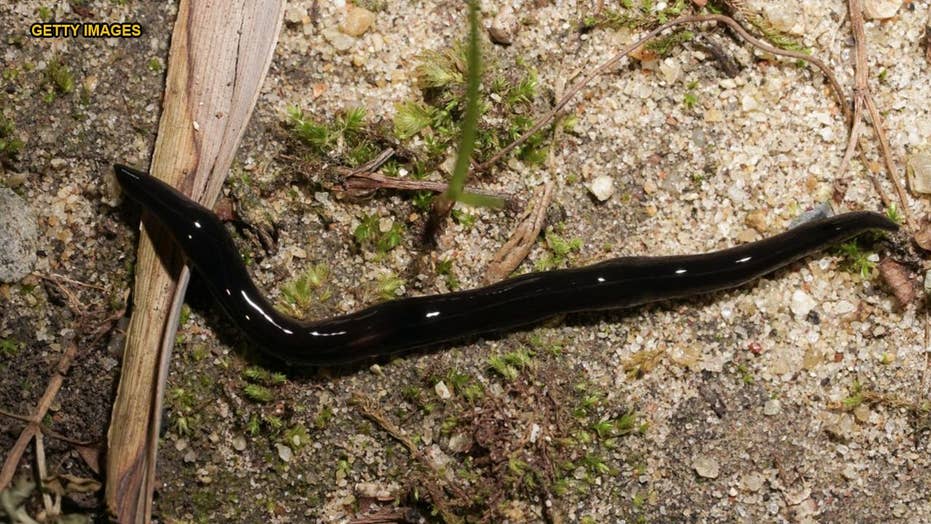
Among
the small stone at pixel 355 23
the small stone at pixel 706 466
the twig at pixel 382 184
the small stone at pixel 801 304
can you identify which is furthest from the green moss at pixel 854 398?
the small stone at pixel 355 23

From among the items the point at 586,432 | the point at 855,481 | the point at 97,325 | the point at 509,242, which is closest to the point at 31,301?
the point at 97,325

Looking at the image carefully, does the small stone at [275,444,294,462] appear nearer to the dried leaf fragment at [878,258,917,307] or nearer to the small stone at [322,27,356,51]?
the small stone at [322,27,356,51]

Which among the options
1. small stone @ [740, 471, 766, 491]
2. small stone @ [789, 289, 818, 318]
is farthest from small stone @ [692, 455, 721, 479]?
small stone @ [789, 289, 818, 318]

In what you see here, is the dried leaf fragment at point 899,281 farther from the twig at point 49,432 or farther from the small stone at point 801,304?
the twig at point 49,432

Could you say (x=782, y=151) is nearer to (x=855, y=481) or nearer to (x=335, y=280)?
(x=855, y=481)

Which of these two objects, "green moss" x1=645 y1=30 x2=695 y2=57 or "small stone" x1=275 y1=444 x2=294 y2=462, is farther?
"green moss" x1=645 y1=30 x2=695 y2=57

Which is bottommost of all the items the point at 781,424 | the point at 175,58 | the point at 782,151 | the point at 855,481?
the point at 855,481

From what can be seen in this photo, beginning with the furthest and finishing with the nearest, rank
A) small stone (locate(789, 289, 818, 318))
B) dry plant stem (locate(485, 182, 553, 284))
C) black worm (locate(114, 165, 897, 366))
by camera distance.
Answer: small stone (locate(789, 289, 818, 318)) → dry plant stem (locate(485, 182, 553, 284)) → black worm (locate(114, 165, 897, 366))
